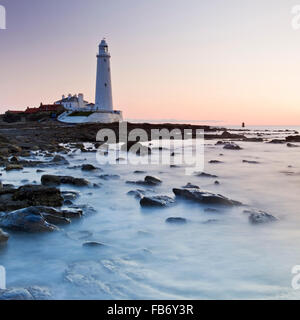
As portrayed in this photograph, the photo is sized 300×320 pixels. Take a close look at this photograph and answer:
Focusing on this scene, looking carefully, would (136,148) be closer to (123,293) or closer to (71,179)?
(71,179)

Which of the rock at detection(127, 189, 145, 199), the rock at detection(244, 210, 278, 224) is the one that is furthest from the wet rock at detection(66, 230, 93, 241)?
the rock at detection(244, 210, 278, 224)

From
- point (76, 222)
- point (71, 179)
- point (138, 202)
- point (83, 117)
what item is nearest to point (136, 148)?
point (71, 179)

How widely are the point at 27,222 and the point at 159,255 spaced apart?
6.49 ft

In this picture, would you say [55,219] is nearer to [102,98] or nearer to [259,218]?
[259,218]

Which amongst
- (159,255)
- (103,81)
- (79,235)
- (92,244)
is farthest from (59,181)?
(103,81)

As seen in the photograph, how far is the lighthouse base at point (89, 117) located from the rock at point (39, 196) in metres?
38.6

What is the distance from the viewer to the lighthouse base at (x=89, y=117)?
146 feet

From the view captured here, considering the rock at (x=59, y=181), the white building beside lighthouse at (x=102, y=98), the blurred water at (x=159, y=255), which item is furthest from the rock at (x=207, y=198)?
the white building beside lighthouse at (x=102, y=98)

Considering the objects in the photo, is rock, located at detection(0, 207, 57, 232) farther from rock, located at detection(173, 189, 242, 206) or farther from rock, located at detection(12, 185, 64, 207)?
rock, located at detection(173, 189, 242, 206)

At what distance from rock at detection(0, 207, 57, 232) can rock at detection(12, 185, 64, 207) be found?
1005 mm

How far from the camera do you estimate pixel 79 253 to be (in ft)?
14.1

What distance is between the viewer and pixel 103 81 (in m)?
47.4

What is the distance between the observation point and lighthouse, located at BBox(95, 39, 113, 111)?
155 ft

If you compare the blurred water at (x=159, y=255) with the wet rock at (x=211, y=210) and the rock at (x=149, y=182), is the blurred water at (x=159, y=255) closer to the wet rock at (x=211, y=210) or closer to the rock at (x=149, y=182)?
the wet rock at (x=211, y=210)
